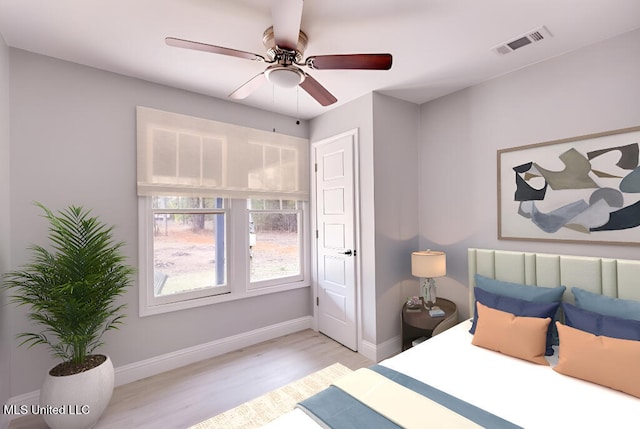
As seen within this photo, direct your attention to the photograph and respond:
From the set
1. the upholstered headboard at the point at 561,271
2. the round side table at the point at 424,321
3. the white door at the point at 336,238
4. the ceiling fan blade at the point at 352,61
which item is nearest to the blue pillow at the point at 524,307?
the upholstered headboard at the point at 561,271

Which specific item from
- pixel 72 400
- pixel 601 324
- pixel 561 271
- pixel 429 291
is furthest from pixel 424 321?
pixel 72 400

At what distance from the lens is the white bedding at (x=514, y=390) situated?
1.34m

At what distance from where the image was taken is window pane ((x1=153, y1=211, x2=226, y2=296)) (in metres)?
2.83

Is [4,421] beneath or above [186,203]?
beneath

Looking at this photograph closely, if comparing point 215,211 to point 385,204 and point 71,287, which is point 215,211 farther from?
point 385,204

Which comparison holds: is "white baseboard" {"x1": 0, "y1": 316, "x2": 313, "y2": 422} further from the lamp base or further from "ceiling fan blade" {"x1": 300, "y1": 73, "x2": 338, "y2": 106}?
"ceiling fan blade" {"x1": 300, "y1": 73, "x2": 338, "y2": 106}

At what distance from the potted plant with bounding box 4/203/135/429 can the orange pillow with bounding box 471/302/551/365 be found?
2.63 m

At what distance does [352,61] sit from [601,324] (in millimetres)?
2115

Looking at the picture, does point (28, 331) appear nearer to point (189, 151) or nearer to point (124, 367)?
point (124, 367)

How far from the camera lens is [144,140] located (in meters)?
2.67

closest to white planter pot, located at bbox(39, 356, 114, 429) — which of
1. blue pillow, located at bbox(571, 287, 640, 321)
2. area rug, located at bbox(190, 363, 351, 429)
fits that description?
area rug, located at bbox(190, 363, 351, 429)

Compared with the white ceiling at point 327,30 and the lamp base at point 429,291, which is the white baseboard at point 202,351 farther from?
the white ceiling at point 327,30

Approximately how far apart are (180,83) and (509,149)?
3056mm

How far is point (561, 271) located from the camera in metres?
2.19
